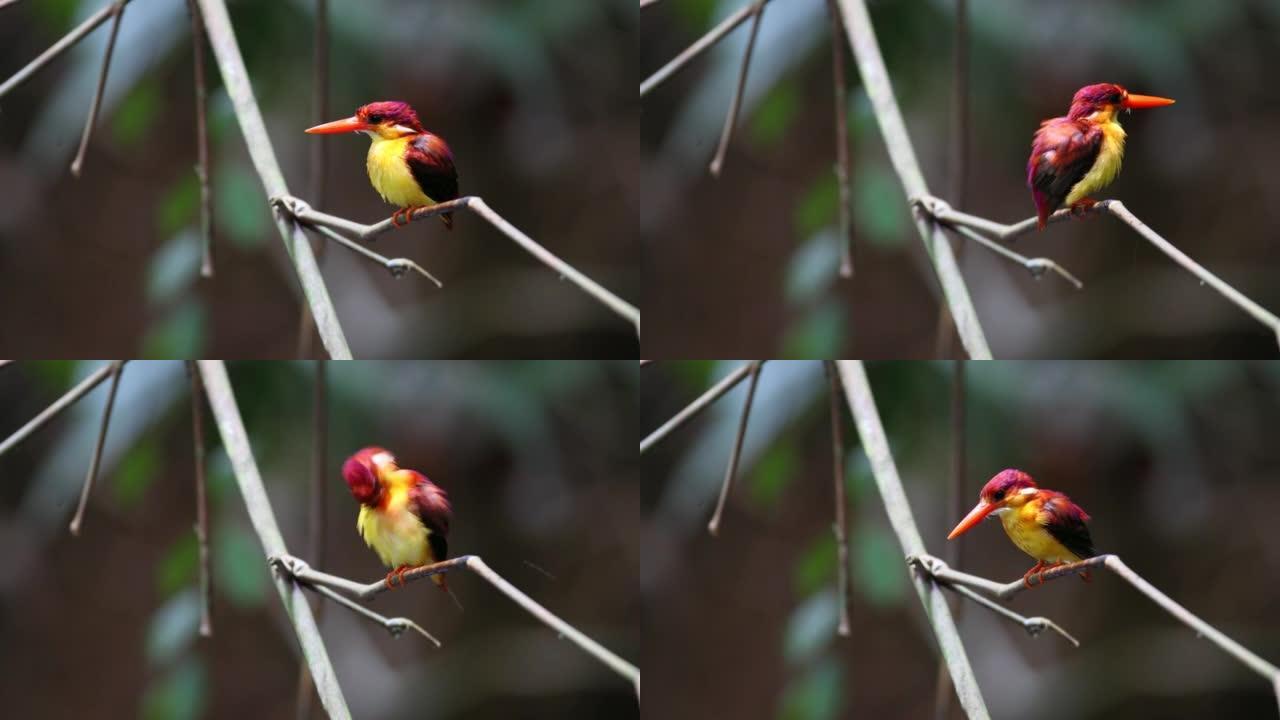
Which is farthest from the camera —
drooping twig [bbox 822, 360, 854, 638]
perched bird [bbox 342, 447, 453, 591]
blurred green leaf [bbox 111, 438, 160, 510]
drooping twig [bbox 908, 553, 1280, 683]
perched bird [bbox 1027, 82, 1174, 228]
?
blurred green leaf [bbox 111, 438, 160, 510]

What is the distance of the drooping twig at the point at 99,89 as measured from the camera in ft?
5.75

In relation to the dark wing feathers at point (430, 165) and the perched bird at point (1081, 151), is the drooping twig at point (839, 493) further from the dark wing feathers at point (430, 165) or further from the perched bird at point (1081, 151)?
the dark wing feathers at point (430, 165)

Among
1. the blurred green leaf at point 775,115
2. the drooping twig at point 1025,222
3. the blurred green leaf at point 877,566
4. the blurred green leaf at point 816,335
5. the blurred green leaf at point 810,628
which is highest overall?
the blurred green leaf at point 775,115

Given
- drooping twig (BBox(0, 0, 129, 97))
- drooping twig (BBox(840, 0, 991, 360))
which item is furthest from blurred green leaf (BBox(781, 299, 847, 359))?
drooping twig (BBox(0, 0, 129, 97))

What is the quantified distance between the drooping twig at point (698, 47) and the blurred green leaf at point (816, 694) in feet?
2.63

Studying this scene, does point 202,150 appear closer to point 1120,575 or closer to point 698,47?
point 698,47

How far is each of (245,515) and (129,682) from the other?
0.98ft

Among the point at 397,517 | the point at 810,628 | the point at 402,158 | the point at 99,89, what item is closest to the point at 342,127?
the point at 402,158

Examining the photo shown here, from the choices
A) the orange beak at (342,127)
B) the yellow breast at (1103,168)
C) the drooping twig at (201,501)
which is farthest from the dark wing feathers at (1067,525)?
the drooping twig at (201,501)

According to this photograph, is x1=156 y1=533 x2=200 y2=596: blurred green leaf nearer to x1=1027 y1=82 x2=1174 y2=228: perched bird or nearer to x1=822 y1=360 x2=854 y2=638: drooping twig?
x1=822 y1=360 x2=854 y2=638: drooping twig

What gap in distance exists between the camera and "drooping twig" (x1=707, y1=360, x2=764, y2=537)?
69.0 inches

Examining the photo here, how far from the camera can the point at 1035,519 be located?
5.56 ft

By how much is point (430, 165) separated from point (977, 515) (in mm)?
768

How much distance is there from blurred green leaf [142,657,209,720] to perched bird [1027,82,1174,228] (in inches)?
48.9
